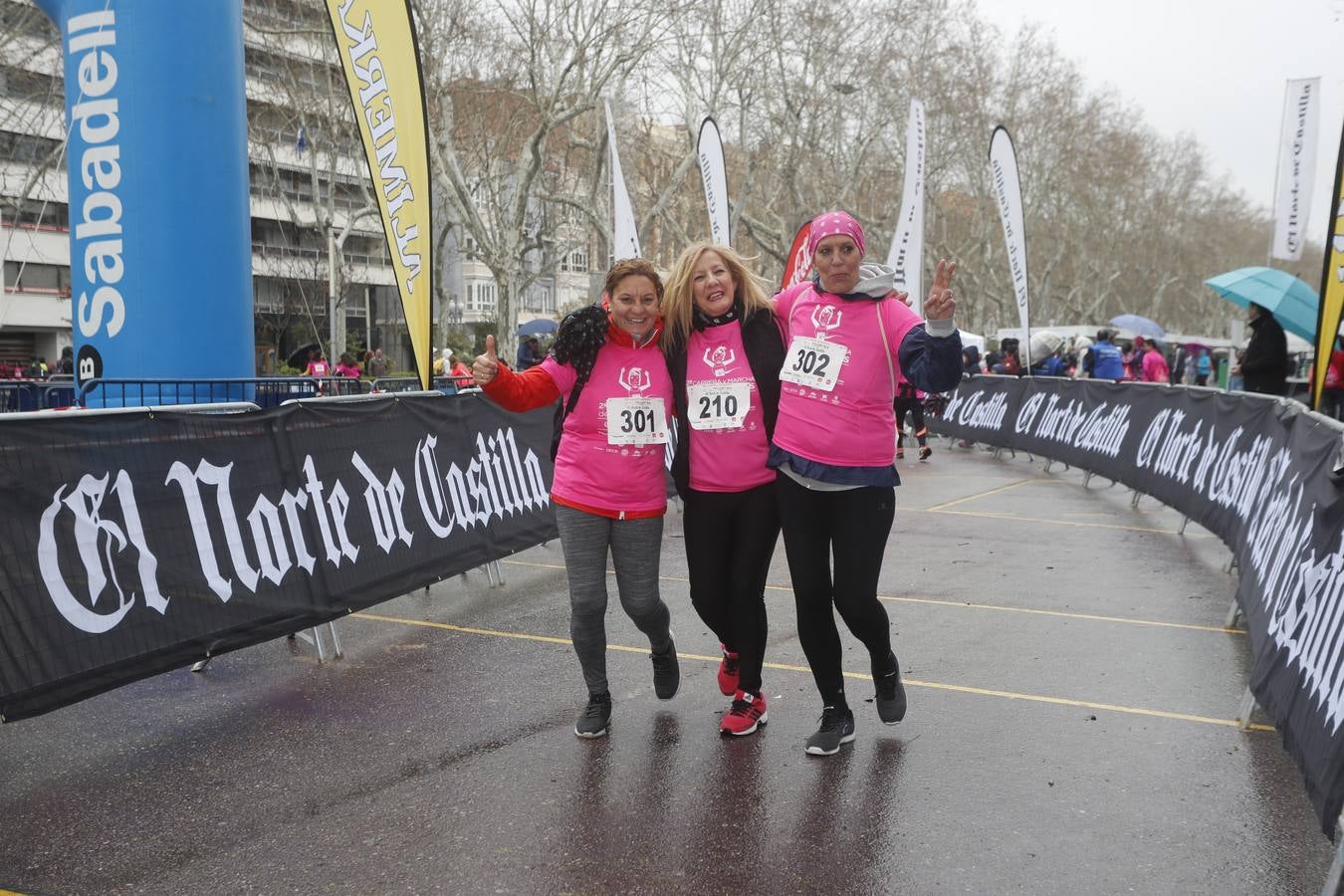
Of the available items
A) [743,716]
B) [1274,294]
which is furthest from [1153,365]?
[743,716]

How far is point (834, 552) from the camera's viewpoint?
4352 millimetres

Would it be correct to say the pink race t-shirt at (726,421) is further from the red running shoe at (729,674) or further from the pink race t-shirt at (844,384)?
the red running shoe at (729,674)

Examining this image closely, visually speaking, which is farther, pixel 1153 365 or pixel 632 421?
pixel 1153 365

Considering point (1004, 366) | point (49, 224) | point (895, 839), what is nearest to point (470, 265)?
point (49, 224)

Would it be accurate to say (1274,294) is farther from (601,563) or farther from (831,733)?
(601,563)

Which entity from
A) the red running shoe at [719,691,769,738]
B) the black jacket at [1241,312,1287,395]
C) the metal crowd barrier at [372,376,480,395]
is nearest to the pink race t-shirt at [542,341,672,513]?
the red running shoe at [719,691,769,738]

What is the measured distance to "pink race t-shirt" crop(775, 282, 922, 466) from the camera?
421cm

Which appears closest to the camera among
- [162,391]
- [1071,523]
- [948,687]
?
[948,687]

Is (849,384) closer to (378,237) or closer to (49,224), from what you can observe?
(49,224)

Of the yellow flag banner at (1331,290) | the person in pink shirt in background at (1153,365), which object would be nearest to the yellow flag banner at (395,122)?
the yellow flag banner at (1331,290)

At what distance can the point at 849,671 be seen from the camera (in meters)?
5.69

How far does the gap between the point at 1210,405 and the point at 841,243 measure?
7.06m

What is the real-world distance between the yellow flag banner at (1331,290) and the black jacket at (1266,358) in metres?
5.05

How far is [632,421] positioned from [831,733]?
148 cm
